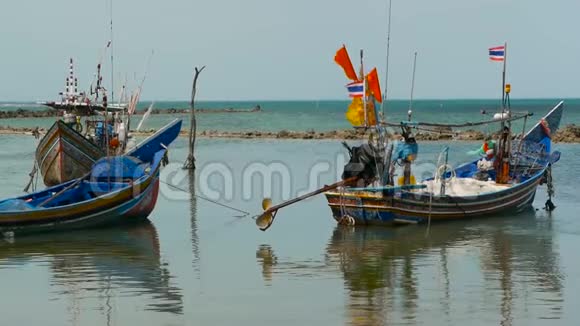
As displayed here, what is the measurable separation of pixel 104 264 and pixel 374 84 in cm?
687

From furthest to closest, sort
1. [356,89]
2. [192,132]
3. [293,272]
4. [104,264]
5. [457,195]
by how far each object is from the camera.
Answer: [192,132]
[457,195]
[356,89]
[104,264]
[293,272]

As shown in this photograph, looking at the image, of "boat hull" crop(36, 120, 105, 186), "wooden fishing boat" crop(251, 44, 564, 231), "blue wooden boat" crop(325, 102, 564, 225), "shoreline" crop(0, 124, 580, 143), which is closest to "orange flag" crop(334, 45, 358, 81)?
"wooden fishing boat" crop(251, 44, 564, 231)

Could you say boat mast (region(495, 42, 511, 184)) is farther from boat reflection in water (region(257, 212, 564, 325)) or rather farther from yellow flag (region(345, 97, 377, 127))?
yellow flag (region(345, 97, 377, 127))

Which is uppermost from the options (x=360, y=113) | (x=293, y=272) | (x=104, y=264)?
(x=360, y=113)

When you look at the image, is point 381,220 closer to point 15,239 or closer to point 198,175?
point 15,239

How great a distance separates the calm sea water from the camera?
36.7ft

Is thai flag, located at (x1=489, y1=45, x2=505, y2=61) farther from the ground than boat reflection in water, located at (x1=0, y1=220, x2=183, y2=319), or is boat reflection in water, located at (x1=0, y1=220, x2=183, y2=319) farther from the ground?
thai flag, located at (x1=489, y1=45, x2=505, y2=61)

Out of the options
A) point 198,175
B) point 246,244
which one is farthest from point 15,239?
point 198,175

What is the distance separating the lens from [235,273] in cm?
1373

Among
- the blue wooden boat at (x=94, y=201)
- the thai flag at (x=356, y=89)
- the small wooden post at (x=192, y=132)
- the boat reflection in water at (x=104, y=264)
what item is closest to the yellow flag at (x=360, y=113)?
the thai flag at (x=356, y=89)

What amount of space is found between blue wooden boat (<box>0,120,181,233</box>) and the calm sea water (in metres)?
0.29

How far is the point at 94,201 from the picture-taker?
1720cm

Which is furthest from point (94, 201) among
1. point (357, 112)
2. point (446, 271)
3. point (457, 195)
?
point (457, 195)

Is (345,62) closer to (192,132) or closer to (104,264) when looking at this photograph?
(104,264)
